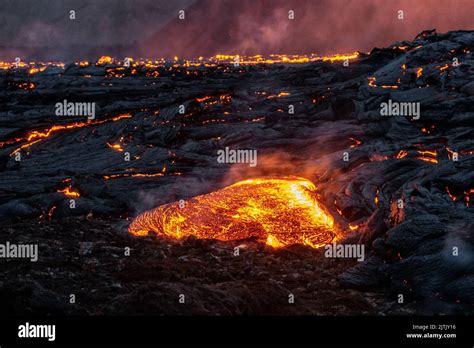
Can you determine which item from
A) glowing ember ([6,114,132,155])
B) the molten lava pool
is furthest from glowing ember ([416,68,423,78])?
glowing ember ([6,114,132,155])

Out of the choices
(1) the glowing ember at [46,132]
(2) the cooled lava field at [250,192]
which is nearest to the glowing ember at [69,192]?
(2) the cooled lava field at [250,192]

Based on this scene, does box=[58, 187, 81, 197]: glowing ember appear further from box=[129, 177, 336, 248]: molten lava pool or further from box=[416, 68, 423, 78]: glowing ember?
box=[416, 68, 423, 78]: glowing ember

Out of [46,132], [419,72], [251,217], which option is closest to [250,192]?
[251,217]

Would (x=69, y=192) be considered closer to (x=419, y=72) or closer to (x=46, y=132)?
(x=46, y=132)

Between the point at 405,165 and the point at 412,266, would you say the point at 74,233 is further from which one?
the point at 405,165

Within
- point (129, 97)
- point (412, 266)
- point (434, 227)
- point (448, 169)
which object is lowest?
point (412, 266)

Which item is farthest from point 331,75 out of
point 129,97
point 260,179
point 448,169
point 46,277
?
point 46,277
